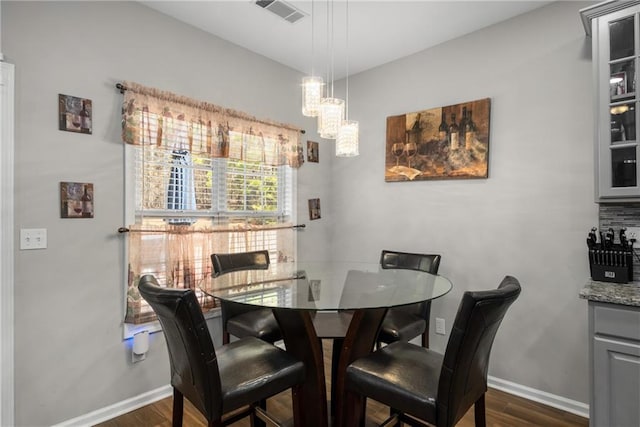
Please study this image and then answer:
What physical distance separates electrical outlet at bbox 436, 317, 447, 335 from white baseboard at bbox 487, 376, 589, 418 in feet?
1.52

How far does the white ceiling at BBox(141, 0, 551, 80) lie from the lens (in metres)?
2.44

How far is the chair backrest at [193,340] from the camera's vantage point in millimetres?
1295

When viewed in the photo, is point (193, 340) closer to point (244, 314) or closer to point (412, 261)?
point (244, 314)

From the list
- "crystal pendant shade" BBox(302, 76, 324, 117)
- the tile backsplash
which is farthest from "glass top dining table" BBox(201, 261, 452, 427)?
the tile backsplash

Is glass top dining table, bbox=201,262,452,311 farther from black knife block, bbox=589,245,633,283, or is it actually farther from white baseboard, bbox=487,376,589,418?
white baseboard, bbox=487,376,589,418

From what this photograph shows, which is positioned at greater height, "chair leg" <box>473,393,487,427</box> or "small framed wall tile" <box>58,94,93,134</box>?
"small framed wall tile" <box>58,94,93,134</box>

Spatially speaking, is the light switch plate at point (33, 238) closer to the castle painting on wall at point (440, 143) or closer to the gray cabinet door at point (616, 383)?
the castle painting on wall at point (440, 143)

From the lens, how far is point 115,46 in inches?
90.0

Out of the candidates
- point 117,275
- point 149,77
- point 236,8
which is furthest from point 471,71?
point 117,275

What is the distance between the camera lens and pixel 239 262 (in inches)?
104

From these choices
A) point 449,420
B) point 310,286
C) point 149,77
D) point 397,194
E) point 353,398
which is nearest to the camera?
point 449,420

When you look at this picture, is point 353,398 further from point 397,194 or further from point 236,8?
point 236,8

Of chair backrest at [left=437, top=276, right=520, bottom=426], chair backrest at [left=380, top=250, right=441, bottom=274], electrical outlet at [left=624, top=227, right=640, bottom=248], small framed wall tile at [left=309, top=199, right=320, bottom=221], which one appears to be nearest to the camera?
chair backrest at [left=437, top=276, right=520, bottom=426]

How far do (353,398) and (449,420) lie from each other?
467mm
